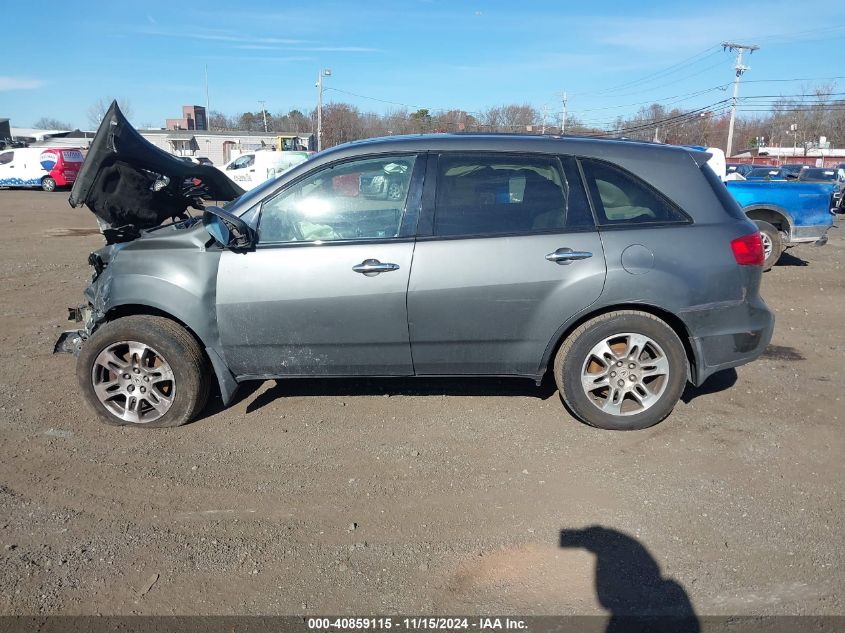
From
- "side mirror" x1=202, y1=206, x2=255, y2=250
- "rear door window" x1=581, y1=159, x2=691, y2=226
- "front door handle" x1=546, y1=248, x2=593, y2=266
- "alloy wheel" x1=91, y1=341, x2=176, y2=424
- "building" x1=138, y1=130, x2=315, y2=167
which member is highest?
"building" x1=138, y1=130, x2=315, y2=167

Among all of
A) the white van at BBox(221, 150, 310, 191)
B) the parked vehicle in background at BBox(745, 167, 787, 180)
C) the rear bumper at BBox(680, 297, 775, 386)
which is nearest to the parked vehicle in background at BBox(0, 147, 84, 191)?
the white van at BBox(221, 150, 310, 191)

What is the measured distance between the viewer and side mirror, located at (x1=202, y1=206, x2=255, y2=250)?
4234 millimetres

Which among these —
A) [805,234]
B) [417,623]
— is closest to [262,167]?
[805,234]

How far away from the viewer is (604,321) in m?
4.33

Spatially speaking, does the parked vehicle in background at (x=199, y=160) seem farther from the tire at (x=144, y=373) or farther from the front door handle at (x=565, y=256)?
the front door handle at (x=565, y=256)

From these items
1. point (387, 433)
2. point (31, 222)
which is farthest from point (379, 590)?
point (31, 222)

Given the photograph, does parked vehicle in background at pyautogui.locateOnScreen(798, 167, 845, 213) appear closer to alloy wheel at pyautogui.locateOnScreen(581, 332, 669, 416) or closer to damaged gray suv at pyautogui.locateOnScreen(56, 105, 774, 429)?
damaged gray suv at pyautogui.locateOnScreen(56, 105, 774, 429)

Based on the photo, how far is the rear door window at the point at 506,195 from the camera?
432 cm

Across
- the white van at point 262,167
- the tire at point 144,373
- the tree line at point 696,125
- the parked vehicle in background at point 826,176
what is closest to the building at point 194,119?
the tree line at point 696,125

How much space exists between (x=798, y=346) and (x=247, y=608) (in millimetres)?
5753

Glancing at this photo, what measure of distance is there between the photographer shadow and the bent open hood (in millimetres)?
4009

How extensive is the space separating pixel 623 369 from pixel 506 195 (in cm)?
136

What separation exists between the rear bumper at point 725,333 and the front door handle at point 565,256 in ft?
2.51

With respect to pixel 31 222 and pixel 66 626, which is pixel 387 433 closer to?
pixel 66 626
